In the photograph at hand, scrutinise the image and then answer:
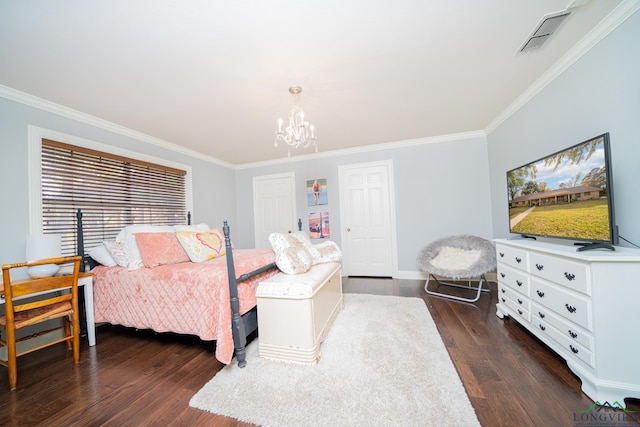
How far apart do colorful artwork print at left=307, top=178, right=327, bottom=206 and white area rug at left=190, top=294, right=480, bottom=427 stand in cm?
260

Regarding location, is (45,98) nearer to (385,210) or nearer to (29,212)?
(29,212)

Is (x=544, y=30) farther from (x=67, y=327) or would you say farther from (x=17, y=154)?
(x=67, y=327)

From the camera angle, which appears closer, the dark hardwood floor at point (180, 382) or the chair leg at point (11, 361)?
the dark hardwood floor at point (180, 382)

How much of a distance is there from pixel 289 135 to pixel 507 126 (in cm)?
277

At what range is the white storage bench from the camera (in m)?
1.62

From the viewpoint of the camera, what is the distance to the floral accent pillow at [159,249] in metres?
2.10

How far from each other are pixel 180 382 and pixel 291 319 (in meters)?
0.85

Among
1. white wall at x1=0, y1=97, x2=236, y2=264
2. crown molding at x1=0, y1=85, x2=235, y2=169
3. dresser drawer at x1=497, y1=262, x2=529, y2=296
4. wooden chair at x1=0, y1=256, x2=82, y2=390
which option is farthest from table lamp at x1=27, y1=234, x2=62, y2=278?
dresser drawer at x1=497, y1=262, x2=529, y2=296

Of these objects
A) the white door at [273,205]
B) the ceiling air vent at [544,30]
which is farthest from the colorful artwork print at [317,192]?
the ceiling air vent at [544,30]

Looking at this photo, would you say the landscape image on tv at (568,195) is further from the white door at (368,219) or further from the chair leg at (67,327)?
the chair leg at (67,327)

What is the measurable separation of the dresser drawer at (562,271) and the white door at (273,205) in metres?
3.47

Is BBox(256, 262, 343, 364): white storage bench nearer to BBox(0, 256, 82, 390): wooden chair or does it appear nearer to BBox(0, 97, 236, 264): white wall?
BBox(0, 256, 82, 390): wooden chair

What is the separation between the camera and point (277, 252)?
2.02m

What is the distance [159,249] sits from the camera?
2188 mm
